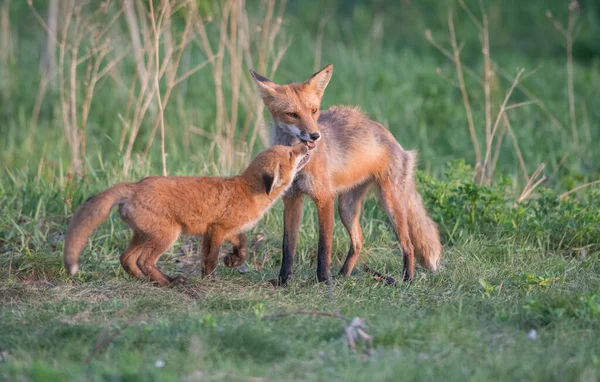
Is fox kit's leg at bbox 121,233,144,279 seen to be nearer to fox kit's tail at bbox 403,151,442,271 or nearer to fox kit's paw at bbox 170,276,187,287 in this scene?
fox kit's paw at bbox 170,276,187,287

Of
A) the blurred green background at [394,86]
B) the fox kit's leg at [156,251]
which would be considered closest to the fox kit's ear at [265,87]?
the fox kit's leg at [156,251]

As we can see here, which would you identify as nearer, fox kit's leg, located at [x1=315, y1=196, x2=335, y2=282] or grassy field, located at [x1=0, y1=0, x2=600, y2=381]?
grassy field, located at [x1=0, y1=0, x2=600, y2=381]

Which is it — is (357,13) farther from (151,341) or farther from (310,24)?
(151,341)

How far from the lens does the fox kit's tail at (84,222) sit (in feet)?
16.9

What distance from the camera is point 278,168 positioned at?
229 inches

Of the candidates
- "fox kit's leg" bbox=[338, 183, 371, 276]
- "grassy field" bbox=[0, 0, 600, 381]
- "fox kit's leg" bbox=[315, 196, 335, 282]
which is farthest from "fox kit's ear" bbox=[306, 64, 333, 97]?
"fox kit's leg" bbox=[315, 196, 335, 282]

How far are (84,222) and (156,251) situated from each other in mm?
588

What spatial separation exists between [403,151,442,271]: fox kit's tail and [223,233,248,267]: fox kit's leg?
4.50ft

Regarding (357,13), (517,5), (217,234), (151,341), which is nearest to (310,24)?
(357,13)

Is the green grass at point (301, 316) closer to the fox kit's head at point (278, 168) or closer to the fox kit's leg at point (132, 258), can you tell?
the fox kit's leg at point (132, 258)

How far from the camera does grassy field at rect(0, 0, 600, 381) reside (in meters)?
4.25

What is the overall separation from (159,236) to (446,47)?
30.6 feet

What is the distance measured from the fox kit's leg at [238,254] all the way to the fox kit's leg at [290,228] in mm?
320

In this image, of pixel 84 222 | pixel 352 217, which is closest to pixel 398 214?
pixel 352 217
